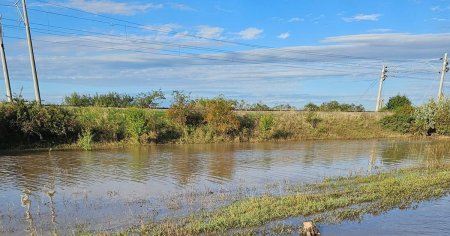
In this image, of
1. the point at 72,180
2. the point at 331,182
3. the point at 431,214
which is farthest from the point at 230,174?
the point at 431,214

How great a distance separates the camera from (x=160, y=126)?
3684 cm

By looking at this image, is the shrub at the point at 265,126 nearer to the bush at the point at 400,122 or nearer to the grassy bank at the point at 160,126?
the grassy bank at the point at 160,126

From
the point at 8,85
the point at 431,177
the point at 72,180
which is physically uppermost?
the point at 8,85

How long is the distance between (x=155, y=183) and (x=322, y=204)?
7055mm

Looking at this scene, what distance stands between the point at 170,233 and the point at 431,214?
6.78 m

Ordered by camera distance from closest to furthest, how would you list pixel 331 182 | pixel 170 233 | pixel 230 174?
1. pixel 170 233
2. pixel 331 182
3. pixel 230 174

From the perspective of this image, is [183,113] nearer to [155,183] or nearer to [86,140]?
[86,140]

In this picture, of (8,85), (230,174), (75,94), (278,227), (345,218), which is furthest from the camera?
(75,94)

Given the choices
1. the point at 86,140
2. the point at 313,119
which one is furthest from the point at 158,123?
the point at 313,119

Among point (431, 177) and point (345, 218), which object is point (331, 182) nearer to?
point (431, 177)

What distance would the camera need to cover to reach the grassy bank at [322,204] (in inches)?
391

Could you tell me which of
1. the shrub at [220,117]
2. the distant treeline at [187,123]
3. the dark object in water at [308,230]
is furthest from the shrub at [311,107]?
the dark object in water at [308,230]

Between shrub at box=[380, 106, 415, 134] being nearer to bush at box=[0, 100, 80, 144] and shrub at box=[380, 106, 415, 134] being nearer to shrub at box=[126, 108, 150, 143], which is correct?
shrub at box=[126, 108, 150, 143]

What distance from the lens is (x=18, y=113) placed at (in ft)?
98.7
